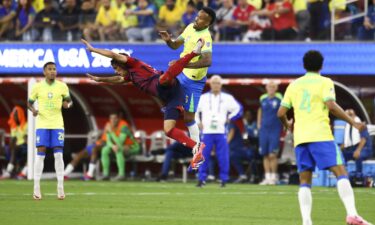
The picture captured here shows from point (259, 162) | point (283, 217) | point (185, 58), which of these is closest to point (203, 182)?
point (259, 162)

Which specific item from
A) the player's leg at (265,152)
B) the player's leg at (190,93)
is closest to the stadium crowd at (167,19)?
the player's leg at (265,152)

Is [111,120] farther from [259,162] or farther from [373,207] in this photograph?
[373,207]

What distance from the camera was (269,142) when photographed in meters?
25.1

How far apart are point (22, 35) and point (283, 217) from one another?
50.5ft

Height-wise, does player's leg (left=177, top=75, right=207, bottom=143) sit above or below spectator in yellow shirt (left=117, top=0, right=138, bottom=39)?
below

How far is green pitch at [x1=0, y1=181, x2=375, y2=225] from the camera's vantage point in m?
13.9

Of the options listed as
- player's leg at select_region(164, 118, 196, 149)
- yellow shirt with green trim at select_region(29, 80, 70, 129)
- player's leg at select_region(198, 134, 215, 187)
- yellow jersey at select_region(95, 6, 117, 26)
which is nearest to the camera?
player's leg at select_region(164, 118, 196, 149)

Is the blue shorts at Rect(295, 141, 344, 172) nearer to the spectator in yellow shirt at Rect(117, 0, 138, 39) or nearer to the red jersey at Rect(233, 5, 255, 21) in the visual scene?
the red jersey at Rect(233, 5, 255, 21)

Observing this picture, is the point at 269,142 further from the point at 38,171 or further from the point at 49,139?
the point at 38,171

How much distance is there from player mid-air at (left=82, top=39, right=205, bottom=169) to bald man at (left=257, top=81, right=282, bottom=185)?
26.3 ft

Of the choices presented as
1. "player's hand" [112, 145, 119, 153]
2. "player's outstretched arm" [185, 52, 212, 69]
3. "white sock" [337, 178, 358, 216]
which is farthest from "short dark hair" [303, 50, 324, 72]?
"player's hand" [112, 145, 119, 153]

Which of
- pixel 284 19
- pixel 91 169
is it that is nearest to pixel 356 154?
pixel 284 19

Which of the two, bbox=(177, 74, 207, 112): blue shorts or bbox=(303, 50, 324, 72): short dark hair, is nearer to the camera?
bbox=(303, 50, 324, 72): short dark hair

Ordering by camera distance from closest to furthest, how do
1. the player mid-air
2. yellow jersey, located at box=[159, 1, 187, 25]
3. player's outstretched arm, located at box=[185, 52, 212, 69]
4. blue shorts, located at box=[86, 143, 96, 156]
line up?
the player mid-air
player's outstretched arm, located at box=[185, 52, 212, 69]
yellow jersey, located at box=[159, 1, 187, 25]
blue shorts, located at box=[86, 143, 96, 156]
